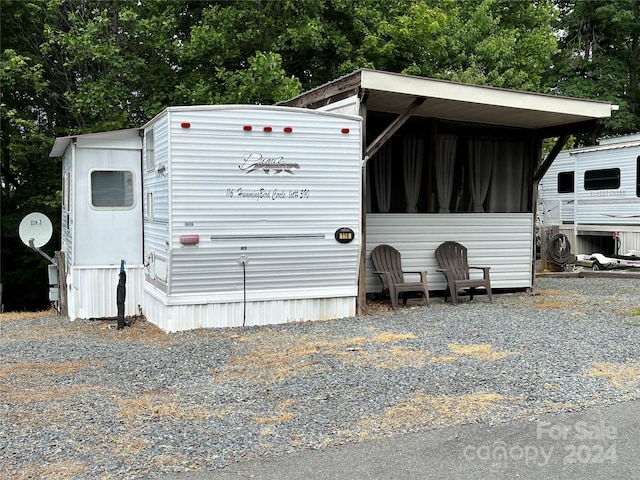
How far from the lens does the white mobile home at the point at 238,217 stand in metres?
7.14

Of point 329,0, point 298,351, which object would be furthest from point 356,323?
point 329,0

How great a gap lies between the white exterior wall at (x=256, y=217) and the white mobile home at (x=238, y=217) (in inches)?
0.5

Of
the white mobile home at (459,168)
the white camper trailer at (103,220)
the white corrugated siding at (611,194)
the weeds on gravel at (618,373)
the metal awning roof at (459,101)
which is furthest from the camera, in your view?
the white corrugated siding at (611,194)

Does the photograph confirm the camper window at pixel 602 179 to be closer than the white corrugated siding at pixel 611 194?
No

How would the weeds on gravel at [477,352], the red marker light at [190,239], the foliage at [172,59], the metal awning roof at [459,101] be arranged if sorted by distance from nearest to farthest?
the weeds on gravel at [477,352] → the red marker light at [190,239] → the metal awning roof at [459,101] → the foliage at [172,59]

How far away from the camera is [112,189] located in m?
8.66

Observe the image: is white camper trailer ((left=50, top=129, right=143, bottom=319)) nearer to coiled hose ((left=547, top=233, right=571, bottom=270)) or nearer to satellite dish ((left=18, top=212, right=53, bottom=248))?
satellite dish ((left=18, top=212, right=53, bottom=248))

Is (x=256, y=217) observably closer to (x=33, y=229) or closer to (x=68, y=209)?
(x=68, y=209)

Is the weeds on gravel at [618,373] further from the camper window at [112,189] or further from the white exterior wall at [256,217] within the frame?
the camper window at [112,189]

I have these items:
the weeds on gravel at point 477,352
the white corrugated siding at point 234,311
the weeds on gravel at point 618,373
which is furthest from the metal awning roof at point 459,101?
the weeds on gravel at point 618,373

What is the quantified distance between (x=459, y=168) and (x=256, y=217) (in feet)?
13.3

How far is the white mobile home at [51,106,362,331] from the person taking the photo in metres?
7.14

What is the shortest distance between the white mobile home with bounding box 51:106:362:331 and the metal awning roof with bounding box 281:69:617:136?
23.5 inches

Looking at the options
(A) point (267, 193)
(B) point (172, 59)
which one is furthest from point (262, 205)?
(B) point (172, 59)
